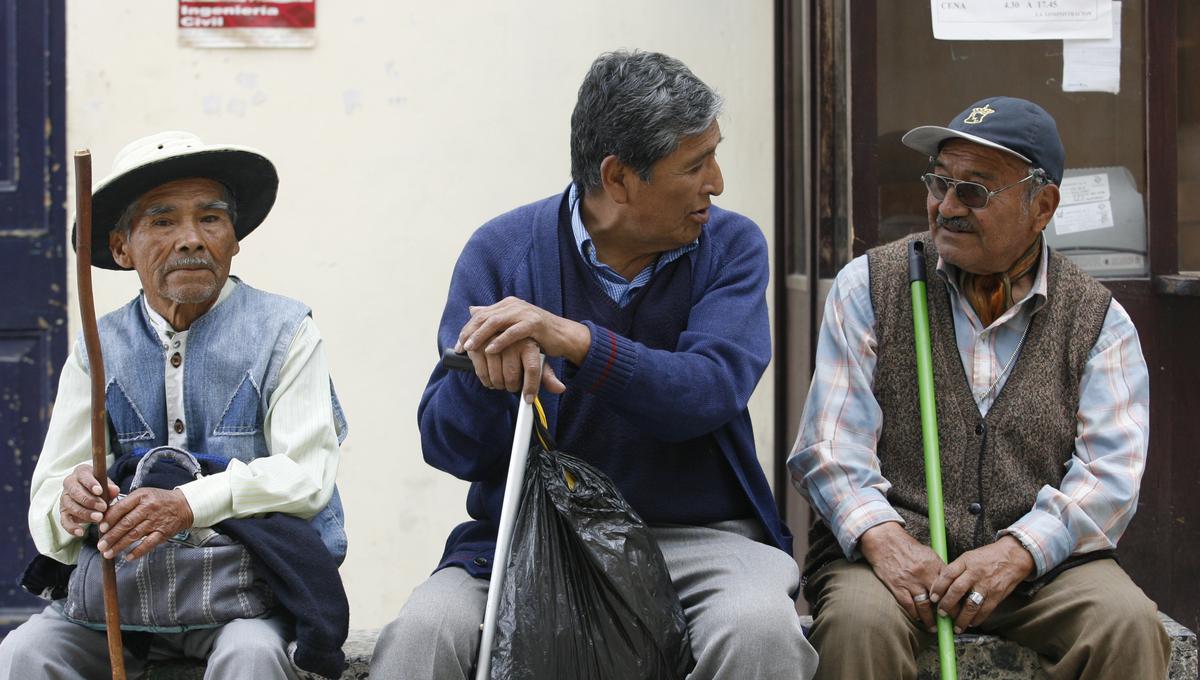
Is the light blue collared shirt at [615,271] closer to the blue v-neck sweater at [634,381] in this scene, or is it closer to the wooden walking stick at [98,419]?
the blue v-neck sweater at [634,381]

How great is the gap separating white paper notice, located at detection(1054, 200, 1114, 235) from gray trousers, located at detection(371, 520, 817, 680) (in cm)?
179

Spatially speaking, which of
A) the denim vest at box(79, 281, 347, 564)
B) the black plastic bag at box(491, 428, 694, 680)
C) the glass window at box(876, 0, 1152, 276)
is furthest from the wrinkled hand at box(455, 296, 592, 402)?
the glass window at box(876, 0, 1152, 276)

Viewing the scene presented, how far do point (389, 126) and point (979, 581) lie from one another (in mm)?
2680

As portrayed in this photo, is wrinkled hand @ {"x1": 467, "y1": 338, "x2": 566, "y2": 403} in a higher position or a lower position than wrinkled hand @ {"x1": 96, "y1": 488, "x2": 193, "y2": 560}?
higher

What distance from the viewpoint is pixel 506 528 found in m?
2.69

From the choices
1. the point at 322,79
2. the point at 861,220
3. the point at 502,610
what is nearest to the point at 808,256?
the point at 861,220

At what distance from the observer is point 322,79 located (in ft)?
15.8

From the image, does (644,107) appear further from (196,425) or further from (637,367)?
(196,425)

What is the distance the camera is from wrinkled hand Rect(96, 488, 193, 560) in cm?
274

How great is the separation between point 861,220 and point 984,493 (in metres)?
1.21

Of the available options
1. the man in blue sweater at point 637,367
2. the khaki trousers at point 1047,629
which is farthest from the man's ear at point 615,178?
the khaki trousers at point 1047,629

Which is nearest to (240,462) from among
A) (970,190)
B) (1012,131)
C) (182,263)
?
(182,263)

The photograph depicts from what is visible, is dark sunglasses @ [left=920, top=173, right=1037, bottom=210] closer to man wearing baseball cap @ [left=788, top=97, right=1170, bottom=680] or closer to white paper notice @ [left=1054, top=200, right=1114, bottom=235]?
man wearing baseball cap @ [left=788, top=97, right=1170, bottom=680]

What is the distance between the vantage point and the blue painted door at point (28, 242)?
477 centimetres
